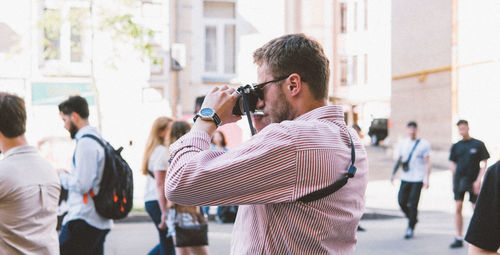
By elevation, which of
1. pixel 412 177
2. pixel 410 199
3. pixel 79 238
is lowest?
pixel 410 199

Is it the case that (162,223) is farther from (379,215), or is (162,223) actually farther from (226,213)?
(379,215)

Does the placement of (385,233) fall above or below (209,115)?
below

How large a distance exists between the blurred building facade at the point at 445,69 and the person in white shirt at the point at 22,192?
16317 mm

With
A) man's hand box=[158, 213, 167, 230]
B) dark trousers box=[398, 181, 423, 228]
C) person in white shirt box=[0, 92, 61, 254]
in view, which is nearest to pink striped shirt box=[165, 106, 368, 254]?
person in white shirt box=[0, 92, 61, 254]

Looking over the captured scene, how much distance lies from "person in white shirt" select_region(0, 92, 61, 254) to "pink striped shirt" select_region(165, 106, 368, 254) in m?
1.54

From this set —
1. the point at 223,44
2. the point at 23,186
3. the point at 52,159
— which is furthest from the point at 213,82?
the point at 23,186

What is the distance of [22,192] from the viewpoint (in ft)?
9.83

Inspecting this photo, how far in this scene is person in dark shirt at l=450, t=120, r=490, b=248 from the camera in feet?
28.2

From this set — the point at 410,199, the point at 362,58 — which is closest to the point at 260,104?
the point at 410,199

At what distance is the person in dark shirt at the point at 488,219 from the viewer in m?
2.17

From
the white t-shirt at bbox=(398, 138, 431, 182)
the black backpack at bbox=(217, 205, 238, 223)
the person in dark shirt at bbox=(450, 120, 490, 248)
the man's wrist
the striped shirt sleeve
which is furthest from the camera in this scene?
the black backpack at bbox=(217, 205, 238, 223)

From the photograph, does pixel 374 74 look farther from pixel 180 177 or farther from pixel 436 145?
pixel 180 177

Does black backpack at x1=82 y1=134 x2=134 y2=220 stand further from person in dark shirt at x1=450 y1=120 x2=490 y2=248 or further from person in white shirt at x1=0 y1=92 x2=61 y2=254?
person in dark shirt at x1=450 y1=120 x2=490 y2=248

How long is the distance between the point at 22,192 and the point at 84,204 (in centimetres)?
128
